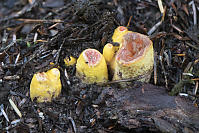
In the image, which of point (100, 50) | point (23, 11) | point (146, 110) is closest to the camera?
point (146, 110)

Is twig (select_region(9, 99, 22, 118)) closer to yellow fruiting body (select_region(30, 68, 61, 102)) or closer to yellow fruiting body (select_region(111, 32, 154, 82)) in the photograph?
yellow fruiting body (select_region(30, 68, 61, 102))

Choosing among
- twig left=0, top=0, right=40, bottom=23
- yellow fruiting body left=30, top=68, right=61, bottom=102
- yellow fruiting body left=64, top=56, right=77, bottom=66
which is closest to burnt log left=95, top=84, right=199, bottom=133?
yellow fruiting body left=30, top=68, right=61, bottom=102

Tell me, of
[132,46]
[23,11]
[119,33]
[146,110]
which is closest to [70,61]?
[119,33]

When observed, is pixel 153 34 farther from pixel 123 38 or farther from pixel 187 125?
pixel 187 125

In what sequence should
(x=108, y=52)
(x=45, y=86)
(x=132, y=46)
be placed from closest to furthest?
(x=45, y=86) → (x=132, y=46) → (x=108, y=52)

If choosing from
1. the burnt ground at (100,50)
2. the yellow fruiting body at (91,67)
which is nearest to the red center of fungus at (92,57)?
the yellow fruiting body at (91,67)

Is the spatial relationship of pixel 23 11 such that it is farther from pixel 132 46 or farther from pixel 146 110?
pixel 146 110
